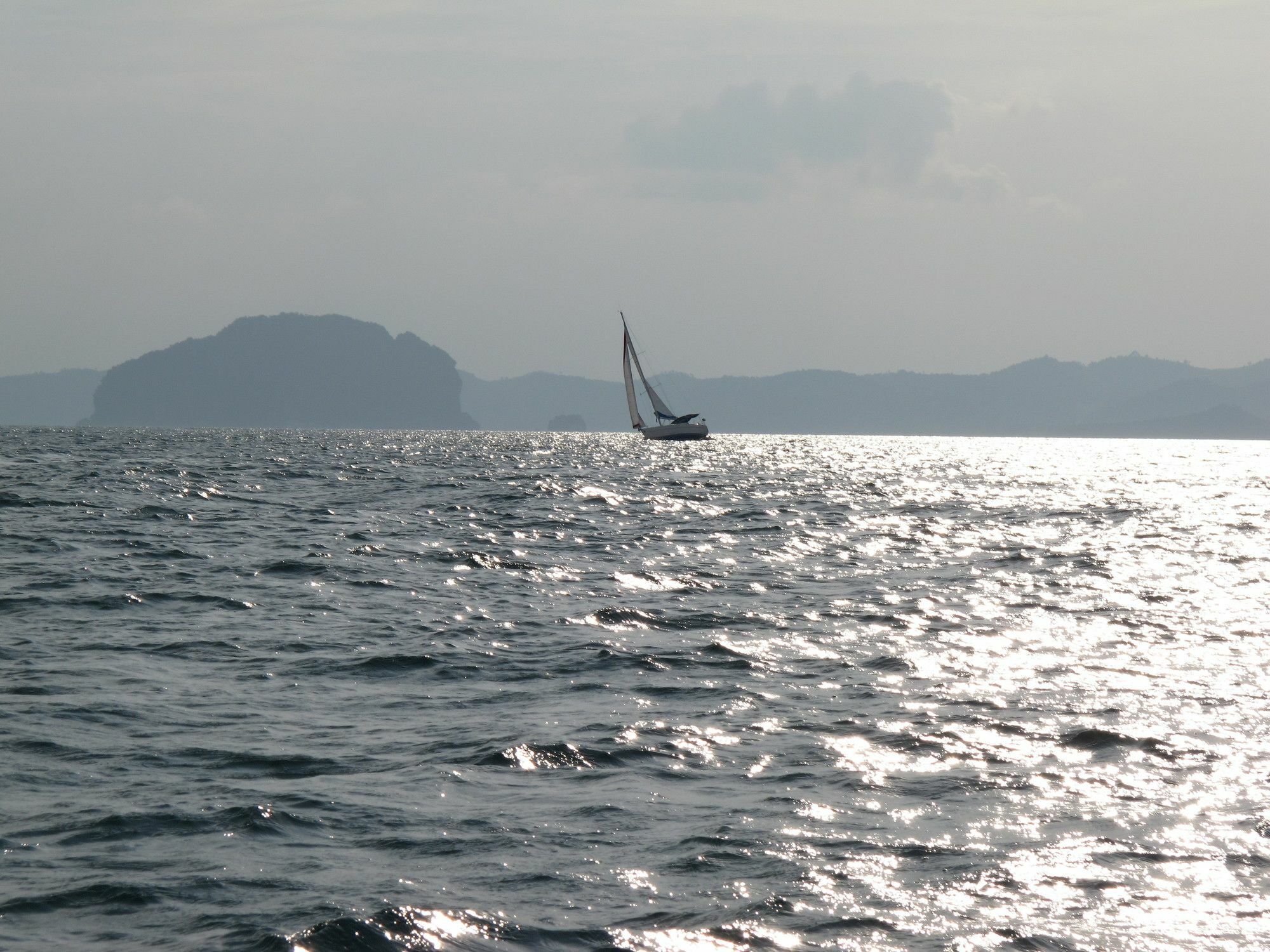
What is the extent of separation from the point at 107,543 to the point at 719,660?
18041 millimetres

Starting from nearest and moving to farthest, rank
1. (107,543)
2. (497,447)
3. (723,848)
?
(723,848) → (107,543) → (497,447)

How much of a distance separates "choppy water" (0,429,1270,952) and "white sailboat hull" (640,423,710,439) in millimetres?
107994

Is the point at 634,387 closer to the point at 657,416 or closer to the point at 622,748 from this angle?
the point at 657,416

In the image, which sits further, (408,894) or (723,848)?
(723,848)

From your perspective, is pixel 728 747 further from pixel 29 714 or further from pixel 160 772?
pixel 29 714

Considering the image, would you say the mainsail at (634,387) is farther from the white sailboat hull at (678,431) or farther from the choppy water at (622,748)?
the choppy water at (622,748)

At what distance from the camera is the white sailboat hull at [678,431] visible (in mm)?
138625

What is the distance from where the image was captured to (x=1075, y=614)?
2136 cm

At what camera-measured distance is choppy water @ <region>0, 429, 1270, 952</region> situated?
802 cm

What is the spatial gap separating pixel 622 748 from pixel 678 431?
126728 millimetres

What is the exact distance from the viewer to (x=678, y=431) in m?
139

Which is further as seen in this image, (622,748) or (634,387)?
(634,387)

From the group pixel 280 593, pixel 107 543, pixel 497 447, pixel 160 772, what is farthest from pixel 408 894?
pixel 497 447

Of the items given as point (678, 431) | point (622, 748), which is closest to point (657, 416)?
point (678, 431)
